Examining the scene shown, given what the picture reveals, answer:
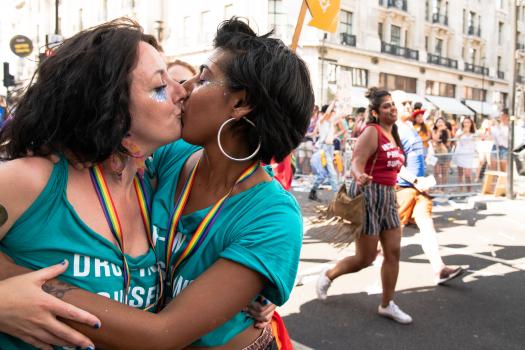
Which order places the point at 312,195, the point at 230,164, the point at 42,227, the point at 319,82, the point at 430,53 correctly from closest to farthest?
the point at 42,227 < the point at 230,164 < the point at 312,195 < the point at 319,82 < the point at 430,53

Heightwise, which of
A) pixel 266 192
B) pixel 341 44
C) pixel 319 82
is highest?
pixel 341 44

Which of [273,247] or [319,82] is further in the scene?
[319,82]

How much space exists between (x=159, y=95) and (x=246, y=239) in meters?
0.50

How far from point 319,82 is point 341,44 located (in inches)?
150

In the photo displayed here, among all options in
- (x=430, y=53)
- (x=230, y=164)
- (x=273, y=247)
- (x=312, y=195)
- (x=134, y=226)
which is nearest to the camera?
(x=273, y=247)

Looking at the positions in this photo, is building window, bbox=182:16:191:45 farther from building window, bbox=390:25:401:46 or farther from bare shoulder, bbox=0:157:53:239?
bare shoulder, bbox=0:157:53:239

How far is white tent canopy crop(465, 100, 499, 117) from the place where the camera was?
45875 mm

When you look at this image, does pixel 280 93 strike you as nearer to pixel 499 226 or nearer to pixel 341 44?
pixel 499 226

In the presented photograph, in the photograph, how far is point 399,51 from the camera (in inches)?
1479

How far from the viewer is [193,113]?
1.63m

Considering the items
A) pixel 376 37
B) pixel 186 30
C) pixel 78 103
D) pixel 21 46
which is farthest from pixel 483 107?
pixel 78 103

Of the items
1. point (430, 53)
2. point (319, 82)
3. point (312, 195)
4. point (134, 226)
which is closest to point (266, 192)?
point (134, 226)

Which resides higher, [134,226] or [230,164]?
[230,164]

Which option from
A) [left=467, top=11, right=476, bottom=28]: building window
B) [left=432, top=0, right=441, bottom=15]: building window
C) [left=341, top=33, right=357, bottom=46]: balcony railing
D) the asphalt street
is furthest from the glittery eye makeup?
[left=467, top=11, right=476, bottom=28]: building window
